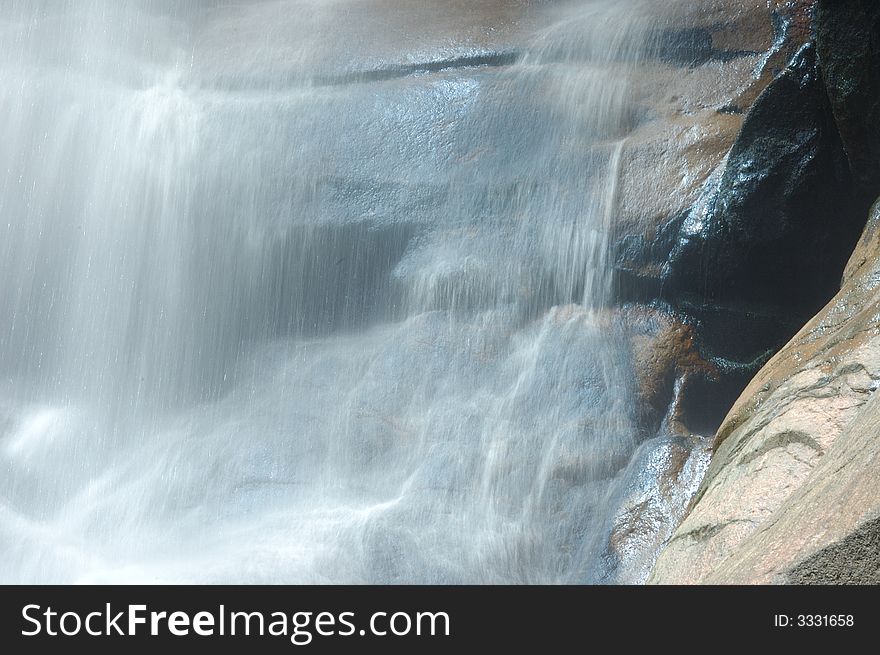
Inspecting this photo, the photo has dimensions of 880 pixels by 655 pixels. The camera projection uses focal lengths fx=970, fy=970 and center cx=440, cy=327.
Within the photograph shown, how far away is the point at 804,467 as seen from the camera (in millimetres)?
3906

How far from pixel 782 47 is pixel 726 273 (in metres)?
2.02

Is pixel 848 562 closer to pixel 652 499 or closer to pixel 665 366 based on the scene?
pixel 652 499

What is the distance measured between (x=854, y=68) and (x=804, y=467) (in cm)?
272

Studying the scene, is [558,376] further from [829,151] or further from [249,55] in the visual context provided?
[249,55]

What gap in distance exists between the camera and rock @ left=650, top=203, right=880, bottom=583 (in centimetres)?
249

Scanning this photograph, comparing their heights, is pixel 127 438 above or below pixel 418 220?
below

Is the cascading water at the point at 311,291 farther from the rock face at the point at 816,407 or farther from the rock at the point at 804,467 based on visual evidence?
the rock at the point at 804,467

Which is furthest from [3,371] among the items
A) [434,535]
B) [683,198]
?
[683,198]

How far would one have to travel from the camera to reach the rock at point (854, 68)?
537 centimetres

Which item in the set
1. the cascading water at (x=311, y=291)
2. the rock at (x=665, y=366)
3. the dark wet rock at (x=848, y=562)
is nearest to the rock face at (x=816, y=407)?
the dark wet rock at (x=848, y=562)

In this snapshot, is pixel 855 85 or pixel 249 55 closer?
pixel 855 85

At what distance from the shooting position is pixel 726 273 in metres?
6.59

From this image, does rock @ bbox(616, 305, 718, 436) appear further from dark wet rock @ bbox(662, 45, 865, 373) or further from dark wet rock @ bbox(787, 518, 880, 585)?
dark wet rock @ bbox(787, 518, 880, 585)

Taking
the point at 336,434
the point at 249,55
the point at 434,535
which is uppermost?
the point at 249,55
